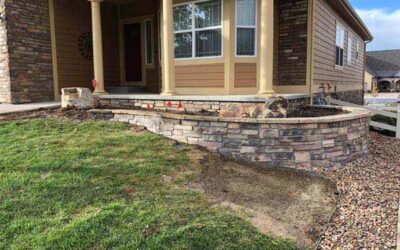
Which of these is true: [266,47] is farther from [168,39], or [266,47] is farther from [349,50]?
[349,50]

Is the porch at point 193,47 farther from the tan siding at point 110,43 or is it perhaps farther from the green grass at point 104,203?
the green grass at point 104,203

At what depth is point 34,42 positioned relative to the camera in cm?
907

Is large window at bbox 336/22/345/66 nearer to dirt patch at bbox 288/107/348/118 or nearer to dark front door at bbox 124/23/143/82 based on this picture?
dirt patch at bbox 288/107/348/118

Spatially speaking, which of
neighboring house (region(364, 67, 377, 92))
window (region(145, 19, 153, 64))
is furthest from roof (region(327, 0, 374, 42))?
neighboring house (region(364, 67, 377, 92))

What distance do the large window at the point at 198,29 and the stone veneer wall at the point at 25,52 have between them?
359 cm

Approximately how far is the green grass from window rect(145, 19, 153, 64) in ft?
19.4

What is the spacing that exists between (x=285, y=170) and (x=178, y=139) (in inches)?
73.2

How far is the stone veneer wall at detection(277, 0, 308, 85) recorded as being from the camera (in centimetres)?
884

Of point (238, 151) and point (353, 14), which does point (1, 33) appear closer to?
point (238, 151)

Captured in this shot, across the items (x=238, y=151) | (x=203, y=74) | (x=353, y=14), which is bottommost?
(x=238, y=151)

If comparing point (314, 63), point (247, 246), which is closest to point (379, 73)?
point (314, 63)

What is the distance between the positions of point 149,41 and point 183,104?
170 inches

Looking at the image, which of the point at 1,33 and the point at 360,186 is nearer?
the point at 360,186

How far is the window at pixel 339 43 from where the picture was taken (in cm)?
1184
